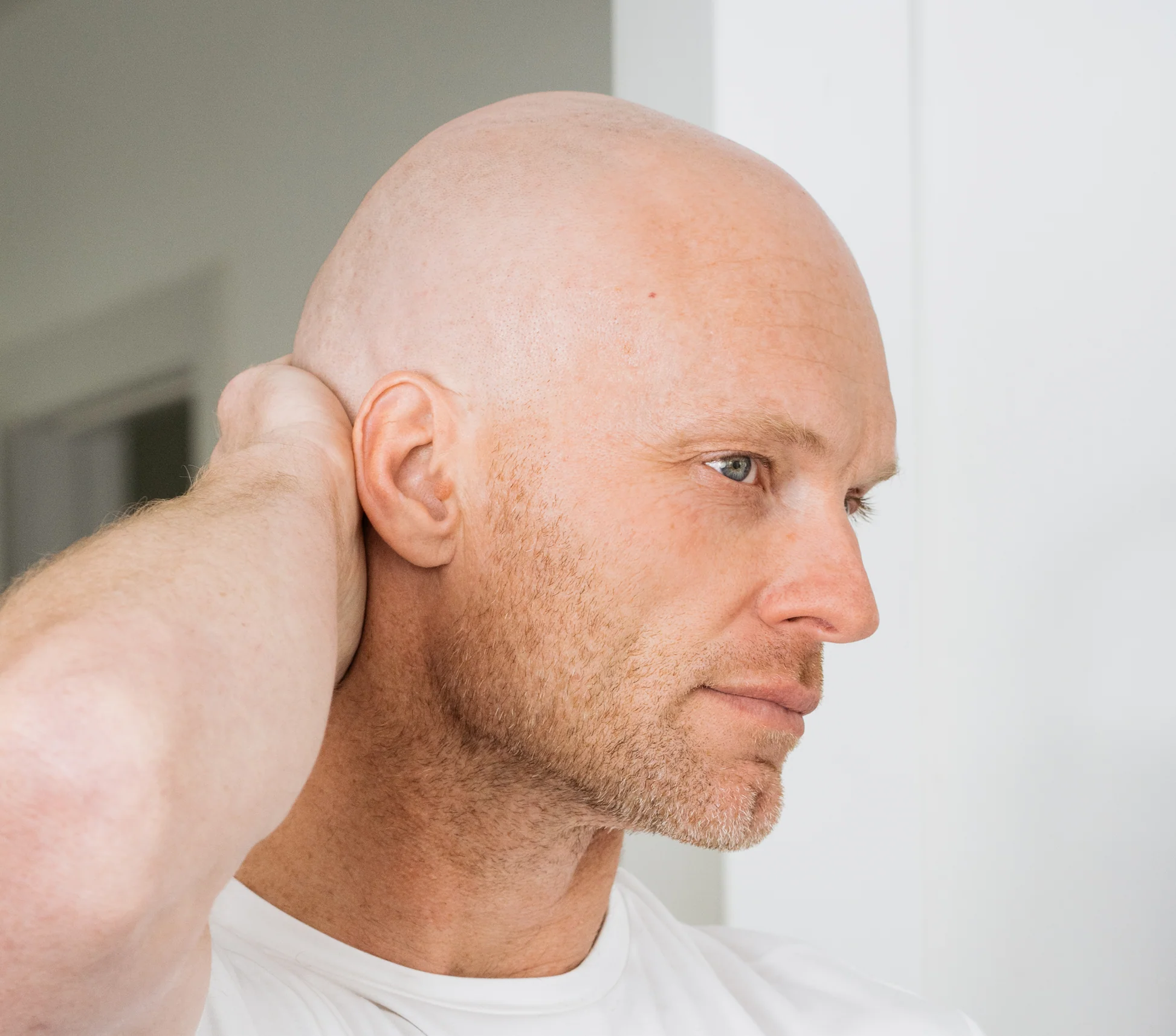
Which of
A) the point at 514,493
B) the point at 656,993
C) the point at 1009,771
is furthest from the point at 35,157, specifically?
the point at 1009,771

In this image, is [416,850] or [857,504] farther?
[857,504]

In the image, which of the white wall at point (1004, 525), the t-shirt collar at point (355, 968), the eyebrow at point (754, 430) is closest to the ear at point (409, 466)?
the eyebrow at point (754, 430)

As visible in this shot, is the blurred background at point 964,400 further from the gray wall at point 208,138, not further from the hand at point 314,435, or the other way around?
the hand at point 314,435

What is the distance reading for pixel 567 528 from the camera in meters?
1.07

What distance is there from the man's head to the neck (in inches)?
1.1

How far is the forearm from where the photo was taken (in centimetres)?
57

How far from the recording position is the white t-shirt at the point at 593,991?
0.99 metres

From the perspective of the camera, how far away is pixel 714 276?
1.10 metres

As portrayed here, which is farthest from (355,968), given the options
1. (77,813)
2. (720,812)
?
(77,813)

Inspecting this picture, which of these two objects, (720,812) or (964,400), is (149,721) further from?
(964,400)

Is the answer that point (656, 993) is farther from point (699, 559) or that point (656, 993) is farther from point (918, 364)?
point (918, 364)

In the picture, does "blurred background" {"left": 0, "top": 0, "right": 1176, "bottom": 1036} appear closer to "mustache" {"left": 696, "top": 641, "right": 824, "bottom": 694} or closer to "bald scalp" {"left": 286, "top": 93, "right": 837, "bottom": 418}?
"bald scalp" {"left": 286, "top": 93, "right": 837, "bottom": 418}

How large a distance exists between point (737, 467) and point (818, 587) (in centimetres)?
14

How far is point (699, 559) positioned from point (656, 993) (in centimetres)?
52
